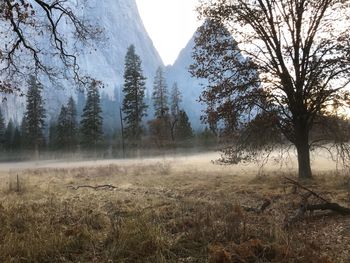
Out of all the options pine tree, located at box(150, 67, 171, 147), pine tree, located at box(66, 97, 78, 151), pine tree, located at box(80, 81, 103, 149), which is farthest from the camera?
pine tree, located at box(66, 97, 78, 151)

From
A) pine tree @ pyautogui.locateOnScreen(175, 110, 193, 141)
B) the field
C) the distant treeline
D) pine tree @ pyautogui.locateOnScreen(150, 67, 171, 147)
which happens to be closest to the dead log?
the field

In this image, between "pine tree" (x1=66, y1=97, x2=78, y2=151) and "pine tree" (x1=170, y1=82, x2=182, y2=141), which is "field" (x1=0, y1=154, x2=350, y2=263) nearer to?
"pine tree" (x1=66, y1=97, x2=78, y2=151)

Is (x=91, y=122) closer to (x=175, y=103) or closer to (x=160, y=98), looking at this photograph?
(x=160, y=98)

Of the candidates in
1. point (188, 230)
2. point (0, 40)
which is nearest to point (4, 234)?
point (188, 230)

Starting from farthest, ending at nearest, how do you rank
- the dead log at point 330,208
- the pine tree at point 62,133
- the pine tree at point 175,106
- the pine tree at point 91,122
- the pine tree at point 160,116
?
the pine tree at point 175,106, the pine tree at point 62,133, the pine tree at point 160,116, the pine tree at point 91,122, the dead log at point 330,208

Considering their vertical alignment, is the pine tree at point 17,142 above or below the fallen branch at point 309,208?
above

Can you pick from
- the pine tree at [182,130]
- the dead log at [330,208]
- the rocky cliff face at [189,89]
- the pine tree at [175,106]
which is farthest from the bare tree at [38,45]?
the rocky cliff face at [189,89]

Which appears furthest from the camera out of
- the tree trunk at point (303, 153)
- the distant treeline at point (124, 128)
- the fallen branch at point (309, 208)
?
the distant treeline at point (124, 128)

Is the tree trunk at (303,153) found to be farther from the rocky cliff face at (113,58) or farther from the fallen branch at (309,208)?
the rocky cliff face at (113,58)

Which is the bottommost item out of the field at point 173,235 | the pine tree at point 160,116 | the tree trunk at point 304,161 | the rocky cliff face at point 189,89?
the field at point 173,235

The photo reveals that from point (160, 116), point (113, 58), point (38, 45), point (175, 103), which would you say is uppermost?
point (113, 58)

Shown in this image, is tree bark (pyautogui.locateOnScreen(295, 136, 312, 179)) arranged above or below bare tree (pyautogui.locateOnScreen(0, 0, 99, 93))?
below

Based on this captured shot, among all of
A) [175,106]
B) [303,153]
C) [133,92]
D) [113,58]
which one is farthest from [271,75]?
[113,58]

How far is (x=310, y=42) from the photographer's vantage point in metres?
19.1
